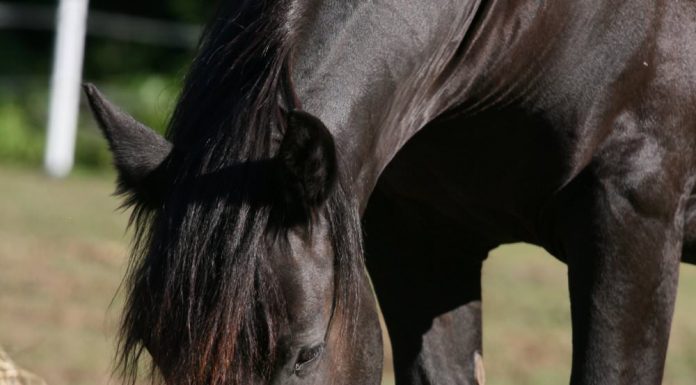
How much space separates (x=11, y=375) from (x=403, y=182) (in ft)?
4.42

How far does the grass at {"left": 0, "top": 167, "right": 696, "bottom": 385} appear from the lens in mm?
6012

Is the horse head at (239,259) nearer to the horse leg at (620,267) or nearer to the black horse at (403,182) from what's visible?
the black horse at (403,182)

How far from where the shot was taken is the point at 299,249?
2.66 metres

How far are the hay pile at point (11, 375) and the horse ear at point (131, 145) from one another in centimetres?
155

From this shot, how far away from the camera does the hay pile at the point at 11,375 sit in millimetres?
4102

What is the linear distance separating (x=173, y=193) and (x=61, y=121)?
9849mm

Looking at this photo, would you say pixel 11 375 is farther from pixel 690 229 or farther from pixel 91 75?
pixel 91 75

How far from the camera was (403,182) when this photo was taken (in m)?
3.56

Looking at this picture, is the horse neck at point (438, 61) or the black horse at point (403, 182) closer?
the black horse at point (403, 182)

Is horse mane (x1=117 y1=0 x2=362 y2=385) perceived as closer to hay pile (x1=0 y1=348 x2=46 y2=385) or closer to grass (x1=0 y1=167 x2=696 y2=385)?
→ hay pile (x1=0 y1=348 x2=46 y2=385)

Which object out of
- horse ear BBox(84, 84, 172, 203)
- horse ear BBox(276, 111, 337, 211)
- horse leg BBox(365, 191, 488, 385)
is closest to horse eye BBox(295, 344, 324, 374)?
horse ear BBox(276, 111, 337, 211)

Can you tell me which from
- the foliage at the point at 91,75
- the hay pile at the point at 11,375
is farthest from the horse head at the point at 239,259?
the foliage at the point at 91,75

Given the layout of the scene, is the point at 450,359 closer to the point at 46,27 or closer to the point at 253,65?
the point at 253,65

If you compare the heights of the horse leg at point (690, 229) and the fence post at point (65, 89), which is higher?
the fence post at point (65, 89)
